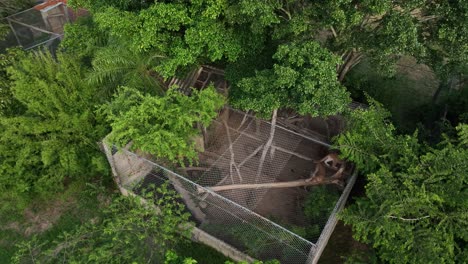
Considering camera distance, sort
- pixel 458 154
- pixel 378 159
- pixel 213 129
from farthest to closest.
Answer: pixel 213 129
pixel 378 159
pixel 458 154

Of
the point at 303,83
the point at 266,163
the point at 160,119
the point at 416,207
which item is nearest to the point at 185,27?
the point at 160,119

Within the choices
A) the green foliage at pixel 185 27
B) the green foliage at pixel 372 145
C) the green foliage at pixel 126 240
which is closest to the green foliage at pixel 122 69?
the green foliage at pixel 185 27

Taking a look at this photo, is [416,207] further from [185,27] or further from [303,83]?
[185,27]

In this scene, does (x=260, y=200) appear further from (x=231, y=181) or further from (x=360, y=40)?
(x=360, y=40)

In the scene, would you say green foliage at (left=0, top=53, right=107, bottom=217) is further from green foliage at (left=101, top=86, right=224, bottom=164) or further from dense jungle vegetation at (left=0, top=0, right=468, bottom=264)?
green foliage at (left=101, top=86, right=224, bottom=164)

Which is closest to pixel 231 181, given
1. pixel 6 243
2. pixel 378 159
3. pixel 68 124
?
pixel 378 159

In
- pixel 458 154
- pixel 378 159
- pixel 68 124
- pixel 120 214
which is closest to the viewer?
pixel 458 154
